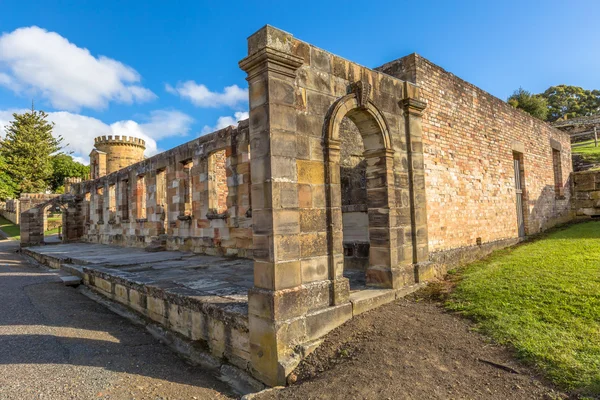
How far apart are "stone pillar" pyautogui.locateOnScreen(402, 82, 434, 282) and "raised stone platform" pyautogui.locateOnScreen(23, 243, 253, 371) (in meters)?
2.99

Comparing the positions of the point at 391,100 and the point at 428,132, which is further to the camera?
the point at 428,132

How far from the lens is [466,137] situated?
8.74 metres

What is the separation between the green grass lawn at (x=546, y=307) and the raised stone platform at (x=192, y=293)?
3.15 m

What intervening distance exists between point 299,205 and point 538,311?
349 centimetres

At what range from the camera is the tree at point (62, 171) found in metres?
46.5

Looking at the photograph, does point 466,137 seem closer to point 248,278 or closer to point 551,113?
point 248,278

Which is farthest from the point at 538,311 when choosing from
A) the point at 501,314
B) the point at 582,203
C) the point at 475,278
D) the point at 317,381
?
the point at 582,203

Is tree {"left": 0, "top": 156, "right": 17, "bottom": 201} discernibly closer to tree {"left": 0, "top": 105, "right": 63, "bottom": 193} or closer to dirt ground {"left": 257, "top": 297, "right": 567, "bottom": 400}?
tree {"left": 0, "top": 105, "right": 63, "bottom": 193}

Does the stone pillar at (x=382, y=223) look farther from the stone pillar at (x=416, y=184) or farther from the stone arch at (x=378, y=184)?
the stone pillar at (x=416, y=184)

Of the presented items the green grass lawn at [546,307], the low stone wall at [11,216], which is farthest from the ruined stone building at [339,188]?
the low stone wall at [11,216]

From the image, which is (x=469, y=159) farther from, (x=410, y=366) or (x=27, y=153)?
(x=27, y=153)

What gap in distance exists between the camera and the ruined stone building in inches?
161

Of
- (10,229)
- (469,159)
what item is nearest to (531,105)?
(469,159)

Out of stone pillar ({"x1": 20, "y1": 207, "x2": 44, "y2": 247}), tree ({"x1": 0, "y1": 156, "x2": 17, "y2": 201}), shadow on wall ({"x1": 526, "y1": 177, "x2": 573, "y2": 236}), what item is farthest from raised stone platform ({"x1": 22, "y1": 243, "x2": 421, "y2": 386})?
tree ({"x1": 0, "y1": 156, "x2": 17, "y2": 201})
